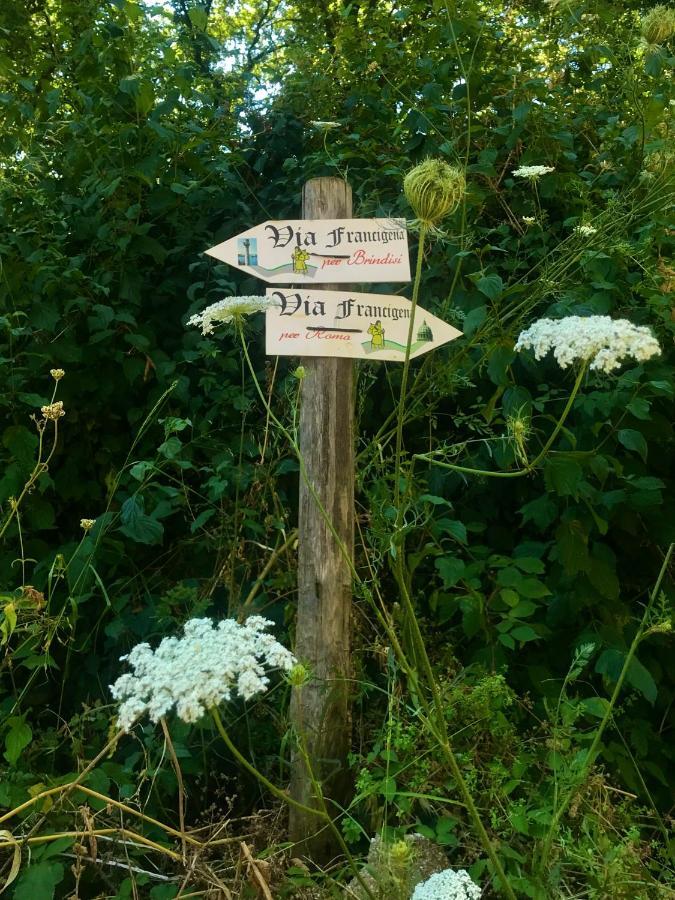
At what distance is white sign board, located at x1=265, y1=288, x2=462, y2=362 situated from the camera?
6.51ft

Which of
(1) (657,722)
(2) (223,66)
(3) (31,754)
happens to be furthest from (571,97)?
(3) (31,754)

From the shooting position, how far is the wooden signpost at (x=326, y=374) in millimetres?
1975

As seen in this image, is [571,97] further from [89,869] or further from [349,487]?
[89,869]

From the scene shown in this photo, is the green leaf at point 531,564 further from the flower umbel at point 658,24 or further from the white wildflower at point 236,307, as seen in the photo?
the flower umbel at point 658,24

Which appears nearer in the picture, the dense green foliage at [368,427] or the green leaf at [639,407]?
the dense green foliage at [368,427]

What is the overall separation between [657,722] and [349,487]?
1448 millimetres

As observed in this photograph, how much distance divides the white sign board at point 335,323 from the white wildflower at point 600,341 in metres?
0.56

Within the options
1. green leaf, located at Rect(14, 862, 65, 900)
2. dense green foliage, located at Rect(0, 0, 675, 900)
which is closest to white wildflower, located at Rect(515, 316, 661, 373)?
dense green foliage, located at Rect(0, 0, 675, 900)

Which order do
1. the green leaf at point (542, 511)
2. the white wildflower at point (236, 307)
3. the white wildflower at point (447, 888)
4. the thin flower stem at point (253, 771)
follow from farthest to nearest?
1. the green leaf at point (542, 511)
2. the white wildflower at point (236, 307)
3. the white wildflower at point (447, 888)
4. the thin flower stem at point (253, 771)

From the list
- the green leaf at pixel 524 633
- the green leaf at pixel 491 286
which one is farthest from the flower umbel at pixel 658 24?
the green leaf at pixel 524 633

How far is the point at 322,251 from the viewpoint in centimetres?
203

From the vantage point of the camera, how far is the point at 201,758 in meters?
2.19

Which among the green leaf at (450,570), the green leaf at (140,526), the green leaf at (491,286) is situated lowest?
the green leaf at (450,570)

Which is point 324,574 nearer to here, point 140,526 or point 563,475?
point 140,526
